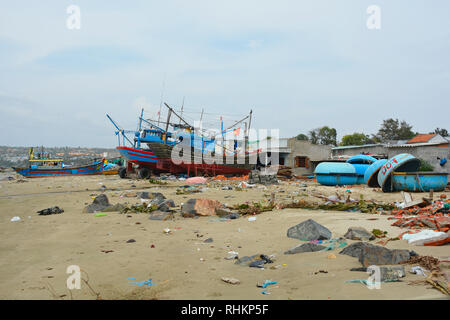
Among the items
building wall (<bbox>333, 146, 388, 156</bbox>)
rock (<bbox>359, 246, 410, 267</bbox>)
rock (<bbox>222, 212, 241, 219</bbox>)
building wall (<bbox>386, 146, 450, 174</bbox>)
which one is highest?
building wall (<bbox>333, 146, 388, 156</bbox>)

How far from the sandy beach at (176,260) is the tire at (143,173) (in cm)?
1417

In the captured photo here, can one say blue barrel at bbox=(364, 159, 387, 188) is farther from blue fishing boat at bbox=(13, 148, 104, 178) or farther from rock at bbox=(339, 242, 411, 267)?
blue fishing boat at bbox=(13, 148, 104, 178)

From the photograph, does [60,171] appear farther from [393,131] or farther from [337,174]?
[393,131]

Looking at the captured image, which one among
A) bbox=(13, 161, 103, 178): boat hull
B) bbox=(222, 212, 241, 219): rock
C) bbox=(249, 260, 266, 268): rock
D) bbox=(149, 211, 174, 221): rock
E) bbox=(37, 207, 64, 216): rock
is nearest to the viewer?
bbox=(249, 260, 266, 268): rock

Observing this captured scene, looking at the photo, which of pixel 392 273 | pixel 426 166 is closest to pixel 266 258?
pixel 392 273

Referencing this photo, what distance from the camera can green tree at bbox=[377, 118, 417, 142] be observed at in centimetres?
4256

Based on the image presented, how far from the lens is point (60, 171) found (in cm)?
2689

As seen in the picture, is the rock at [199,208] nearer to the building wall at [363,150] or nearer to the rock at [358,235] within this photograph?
the rock at [358,235]

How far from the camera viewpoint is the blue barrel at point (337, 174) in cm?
1563

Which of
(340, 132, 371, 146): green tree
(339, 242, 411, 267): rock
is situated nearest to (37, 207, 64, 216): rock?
(339, 242, 411, 267): rock

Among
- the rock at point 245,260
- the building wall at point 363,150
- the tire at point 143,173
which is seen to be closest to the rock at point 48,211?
the rock at point 245,260

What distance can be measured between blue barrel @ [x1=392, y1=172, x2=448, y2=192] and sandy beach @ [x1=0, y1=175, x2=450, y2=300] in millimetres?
6679
